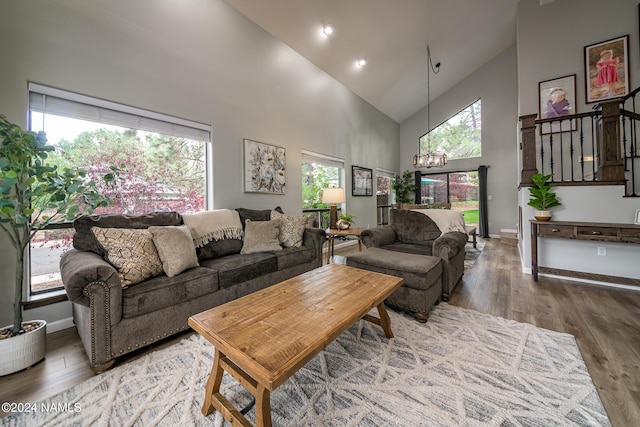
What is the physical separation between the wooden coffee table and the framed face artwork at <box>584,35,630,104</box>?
4.48 m

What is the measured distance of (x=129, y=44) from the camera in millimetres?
2316

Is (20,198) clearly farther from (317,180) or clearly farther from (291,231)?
(317,180)

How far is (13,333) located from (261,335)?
174 centimetres

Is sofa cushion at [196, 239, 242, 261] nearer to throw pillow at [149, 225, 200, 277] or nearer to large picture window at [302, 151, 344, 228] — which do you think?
throw pillow at [149, 225, 200, 277]

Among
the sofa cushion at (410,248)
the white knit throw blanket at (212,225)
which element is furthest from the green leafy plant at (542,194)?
the white knit throw blanket at (212,225)

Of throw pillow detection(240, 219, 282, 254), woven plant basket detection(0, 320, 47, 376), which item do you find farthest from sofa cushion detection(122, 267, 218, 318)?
throw pillow detection(240, 219, 282, 254)

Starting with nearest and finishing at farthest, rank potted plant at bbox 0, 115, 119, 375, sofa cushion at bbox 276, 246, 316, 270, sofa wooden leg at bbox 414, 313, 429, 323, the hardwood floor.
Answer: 1. the hardwood floor
2. potted plant at bbox 0, 115, 119, 375
3. sofa wooden leg at bbox 414, 313, 429, 323
4. sofa cushion at bbox 276, 246, 316, 270

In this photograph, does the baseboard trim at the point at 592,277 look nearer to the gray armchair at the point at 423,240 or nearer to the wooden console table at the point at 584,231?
the wooden console table at the point at 584,231

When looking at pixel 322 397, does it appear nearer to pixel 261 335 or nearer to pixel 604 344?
pixel 261 335

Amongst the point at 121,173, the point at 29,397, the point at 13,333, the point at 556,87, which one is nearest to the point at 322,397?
the point at 29,397

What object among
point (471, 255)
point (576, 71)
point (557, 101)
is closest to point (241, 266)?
point (471, 255)

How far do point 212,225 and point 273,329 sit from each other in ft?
5.87

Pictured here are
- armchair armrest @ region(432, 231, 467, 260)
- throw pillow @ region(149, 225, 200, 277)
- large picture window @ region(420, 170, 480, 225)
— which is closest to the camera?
throw pillow @ region(149, 225, 200, 277)

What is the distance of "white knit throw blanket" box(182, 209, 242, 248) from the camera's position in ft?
8.14
